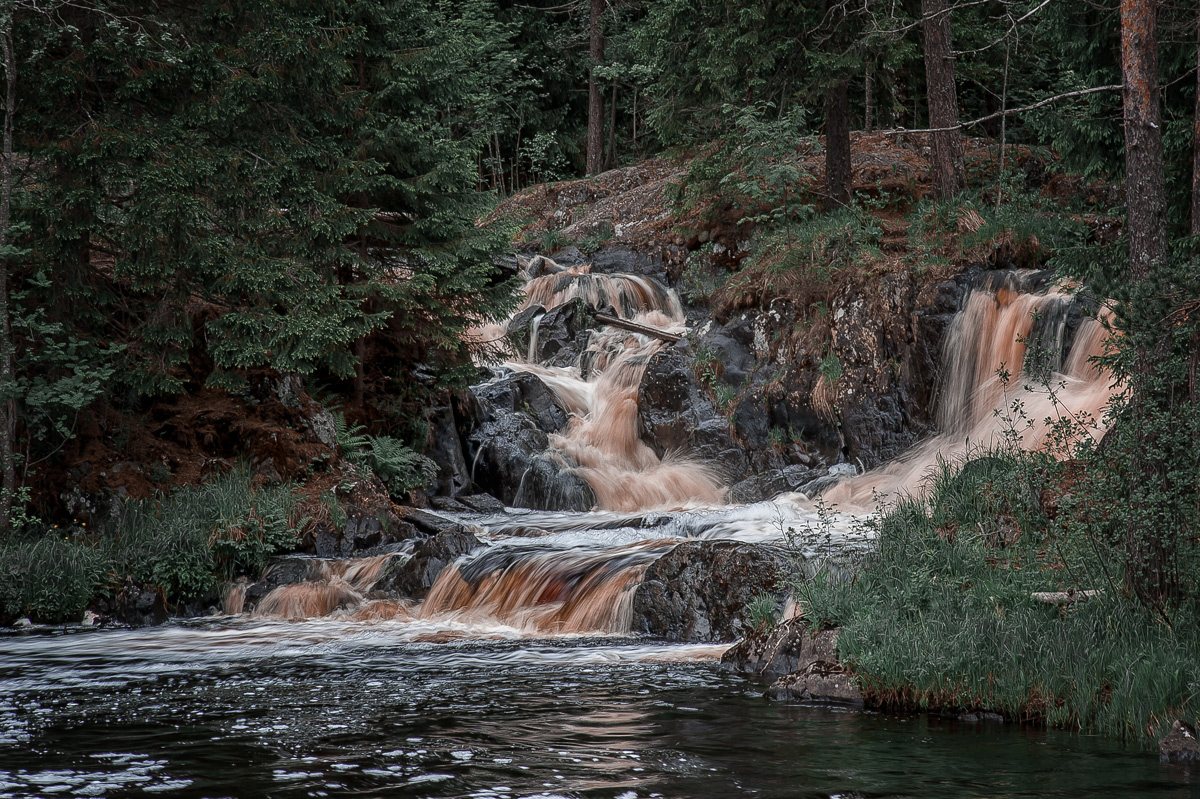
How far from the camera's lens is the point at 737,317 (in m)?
16.2

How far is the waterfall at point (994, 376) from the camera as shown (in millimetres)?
12148

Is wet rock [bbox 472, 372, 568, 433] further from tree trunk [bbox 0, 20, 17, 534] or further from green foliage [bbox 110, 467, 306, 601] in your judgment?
tree trunk [bbox 0, 20, 17, 534]

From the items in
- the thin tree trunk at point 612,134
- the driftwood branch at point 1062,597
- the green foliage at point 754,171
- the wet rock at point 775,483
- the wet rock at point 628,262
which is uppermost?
the thin tree trunk at point 612,134

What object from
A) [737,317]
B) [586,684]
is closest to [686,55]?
[737,317]

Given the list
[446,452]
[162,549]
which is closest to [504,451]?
[446,452]

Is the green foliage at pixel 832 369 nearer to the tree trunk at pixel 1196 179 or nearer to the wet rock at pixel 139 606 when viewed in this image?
the tree trunk at pixel 1196 179

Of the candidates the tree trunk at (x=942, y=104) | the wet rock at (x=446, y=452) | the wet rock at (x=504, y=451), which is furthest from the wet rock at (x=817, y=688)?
the tree trunk at (x=942, y=104)

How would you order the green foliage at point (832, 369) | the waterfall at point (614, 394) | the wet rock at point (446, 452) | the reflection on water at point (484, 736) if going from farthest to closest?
the wet rock at point (446, 452)
the waterfall at point (614, 394)
the green foliage at point (832, 369)
the reflection on water at point (484, 736)

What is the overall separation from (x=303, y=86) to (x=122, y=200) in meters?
2.66

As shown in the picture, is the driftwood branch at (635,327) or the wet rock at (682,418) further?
the driftwood branch at (635,327)

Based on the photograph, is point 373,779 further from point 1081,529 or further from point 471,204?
point 471,204

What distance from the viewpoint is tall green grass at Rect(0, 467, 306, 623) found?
10.5 meters

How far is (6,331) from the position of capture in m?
10.6

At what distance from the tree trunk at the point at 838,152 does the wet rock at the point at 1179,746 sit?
41.1 feet
